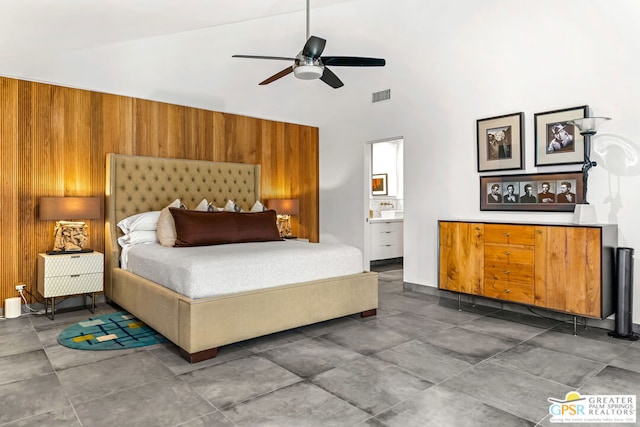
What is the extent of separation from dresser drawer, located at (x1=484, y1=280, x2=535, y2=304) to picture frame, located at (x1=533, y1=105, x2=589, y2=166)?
128cm

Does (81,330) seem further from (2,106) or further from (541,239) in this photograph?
(541,239)

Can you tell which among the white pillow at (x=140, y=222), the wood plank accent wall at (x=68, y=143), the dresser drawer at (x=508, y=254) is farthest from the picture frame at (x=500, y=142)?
the white pillow at (x=140, y=222)

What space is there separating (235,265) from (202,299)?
1.24ft

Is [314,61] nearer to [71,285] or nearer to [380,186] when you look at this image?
[71,285]

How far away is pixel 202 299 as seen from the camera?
2951 millimetres

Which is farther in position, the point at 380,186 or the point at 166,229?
the point at 380,186

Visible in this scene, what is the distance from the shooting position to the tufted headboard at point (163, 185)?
4.68 m

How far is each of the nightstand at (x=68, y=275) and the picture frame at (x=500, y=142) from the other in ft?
14.2

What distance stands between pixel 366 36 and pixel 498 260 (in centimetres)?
290

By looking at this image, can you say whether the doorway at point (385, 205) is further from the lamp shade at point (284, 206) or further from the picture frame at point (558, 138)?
the picture frame at point (558, 138)

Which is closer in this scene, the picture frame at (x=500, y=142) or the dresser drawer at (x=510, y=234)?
the dresser drawer at (x=510, y=234)

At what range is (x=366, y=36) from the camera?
188 inches

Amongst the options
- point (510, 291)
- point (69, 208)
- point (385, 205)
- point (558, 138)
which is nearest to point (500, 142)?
point (558, 138)

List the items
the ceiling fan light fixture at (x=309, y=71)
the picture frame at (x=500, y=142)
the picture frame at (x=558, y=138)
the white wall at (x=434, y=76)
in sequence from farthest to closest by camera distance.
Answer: the picture frame at (x=500, y=142) → the picture frame at (x=558, y=138) → the white wall at (x=434, y=76) → the ceiling fan light fixture at (x=309, y=71)
